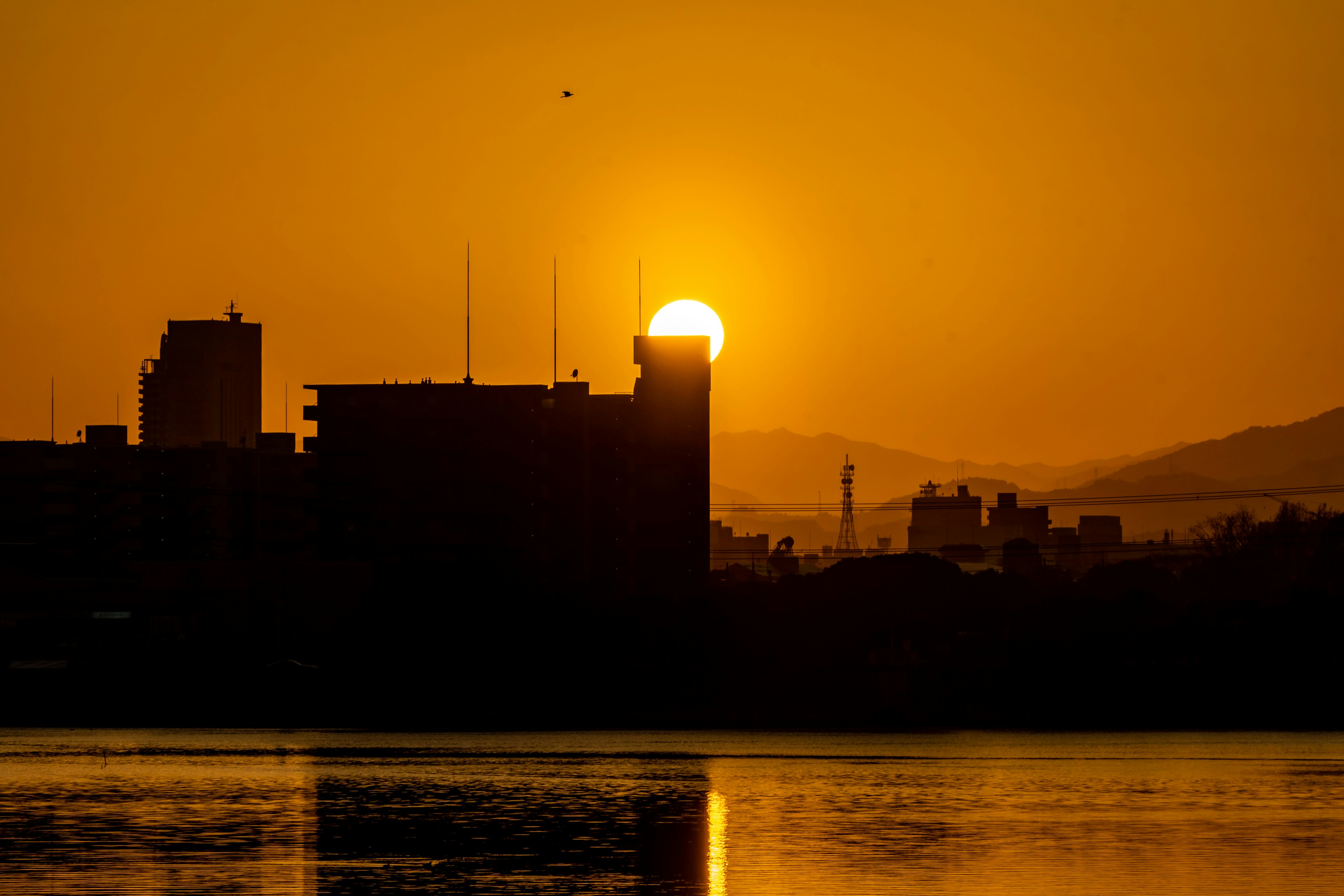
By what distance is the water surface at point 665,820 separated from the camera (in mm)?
39125

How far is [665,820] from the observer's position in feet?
174

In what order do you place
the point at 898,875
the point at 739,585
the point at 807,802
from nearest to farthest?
the point at 898,875
the point at 807,802
the point at 739,585

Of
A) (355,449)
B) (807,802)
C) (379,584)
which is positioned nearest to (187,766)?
(807,802)

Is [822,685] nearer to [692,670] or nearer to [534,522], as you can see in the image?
[692,670]

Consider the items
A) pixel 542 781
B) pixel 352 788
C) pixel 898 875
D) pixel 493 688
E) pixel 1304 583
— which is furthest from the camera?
pixel 1304 583

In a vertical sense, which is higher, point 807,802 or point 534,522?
point 534,522

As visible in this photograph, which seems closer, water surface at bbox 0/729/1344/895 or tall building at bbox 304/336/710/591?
water surface at bbox 0/729/1344/895

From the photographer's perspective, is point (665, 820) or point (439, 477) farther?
point (439, 477)

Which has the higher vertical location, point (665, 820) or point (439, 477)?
point (439, 477)

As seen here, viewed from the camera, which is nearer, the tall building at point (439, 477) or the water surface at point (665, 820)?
the water surface at point (665, 820)

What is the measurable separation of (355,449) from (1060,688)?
3481 inches

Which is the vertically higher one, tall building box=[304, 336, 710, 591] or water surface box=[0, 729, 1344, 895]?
tall building box=[304, 336, 710, 591]

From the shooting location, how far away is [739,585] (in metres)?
150

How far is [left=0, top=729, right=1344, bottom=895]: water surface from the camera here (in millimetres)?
39125
